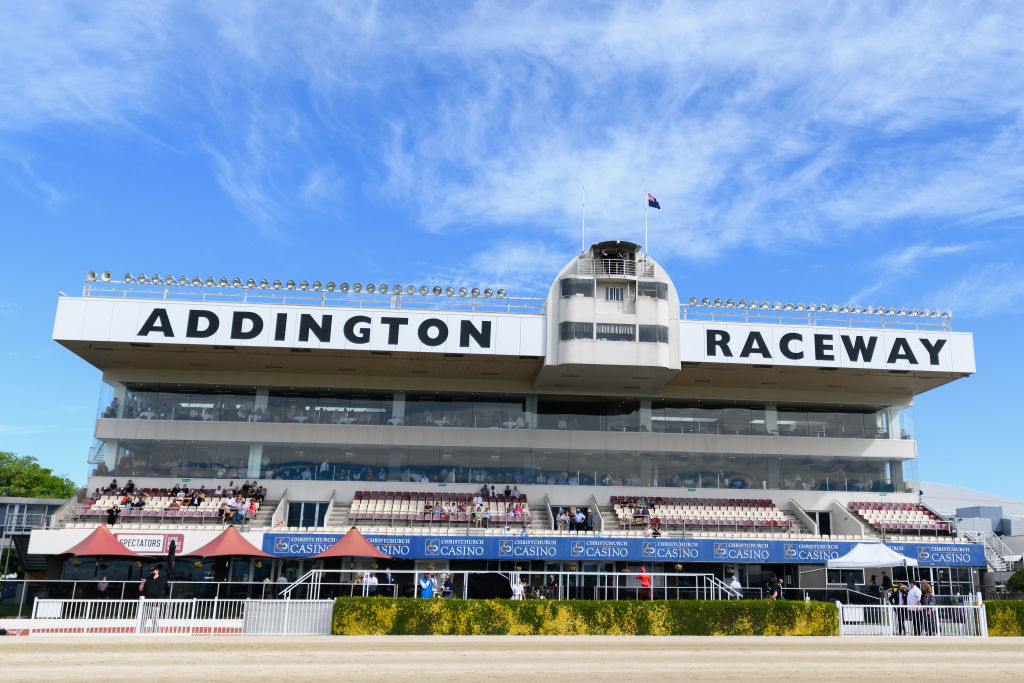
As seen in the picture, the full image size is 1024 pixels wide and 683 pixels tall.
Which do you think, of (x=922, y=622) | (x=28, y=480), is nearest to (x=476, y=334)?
(x=922, y=622)

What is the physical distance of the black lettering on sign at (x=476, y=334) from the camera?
39.3 metres

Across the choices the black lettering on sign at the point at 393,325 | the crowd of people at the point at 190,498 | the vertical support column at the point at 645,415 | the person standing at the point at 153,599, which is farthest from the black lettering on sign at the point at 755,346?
the person standing at the point at 153,599

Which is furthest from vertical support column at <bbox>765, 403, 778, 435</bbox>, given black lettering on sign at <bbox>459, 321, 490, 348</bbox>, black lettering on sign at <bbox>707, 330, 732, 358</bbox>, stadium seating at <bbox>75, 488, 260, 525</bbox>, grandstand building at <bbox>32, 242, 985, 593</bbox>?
stadium seating at <bbox>75, 488, 260, 525</bbox>

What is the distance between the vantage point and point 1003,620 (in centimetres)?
2545

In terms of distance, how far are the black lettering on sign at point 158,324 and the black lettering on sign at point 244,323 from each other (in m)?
2.70

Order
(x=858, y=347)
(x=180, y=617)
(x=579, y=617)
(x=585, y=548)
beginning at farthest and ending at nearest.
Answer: (x=858, y=347), (x=585, y=548), (x=180, y=617), (x=579, y=617)

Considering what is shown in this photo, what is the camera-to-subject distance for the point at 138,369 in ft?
144

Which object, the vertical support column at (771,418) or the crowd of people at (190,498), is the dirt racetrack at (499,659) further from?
the vertical support column at (771,418)

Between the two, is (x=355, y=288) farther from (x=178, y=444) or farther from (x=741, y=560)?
(x=741, y=560)

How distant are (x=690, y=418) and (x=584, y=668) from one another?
98.6ft

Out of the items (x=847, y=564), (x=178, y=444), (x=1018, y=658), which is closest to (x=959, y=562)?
(x=847, y=564)

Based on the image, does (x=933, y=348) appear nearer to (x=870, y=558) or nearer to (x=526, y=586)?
(x=870, y=558)

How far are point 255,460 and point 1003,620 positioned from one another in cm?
3188

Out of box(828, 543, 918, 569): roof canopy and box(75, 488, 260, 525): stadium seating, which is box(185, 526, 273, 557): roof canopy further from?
box(828, 543, 918, 569): roof canopy
